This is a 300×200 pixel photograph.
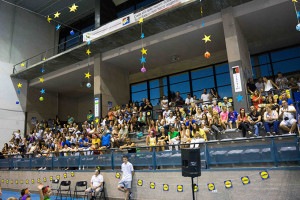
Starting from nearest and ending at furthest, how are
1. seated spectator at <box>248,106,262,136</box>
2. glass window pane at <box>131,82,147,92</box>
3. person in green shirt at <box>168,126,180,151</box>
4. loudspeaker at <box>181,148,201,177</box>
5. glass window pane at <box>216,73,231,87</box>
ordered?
loudspeaker at <box>181,148,201,177</box>
seated spectator at <box>248,106,262,136</box>
person in green shirt at <box>168,126,180,151</box>
glass window pane at <box>216,73,231,87</box>
glass window pane at <box>131,82,147,92</box>

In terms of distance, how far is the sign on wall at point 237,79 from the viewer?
10836 mm

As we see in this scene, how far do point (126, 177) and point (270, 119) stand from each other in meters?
5.23

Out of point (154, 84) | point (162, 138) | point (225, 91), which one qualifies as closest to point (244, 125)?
point (162, 138)

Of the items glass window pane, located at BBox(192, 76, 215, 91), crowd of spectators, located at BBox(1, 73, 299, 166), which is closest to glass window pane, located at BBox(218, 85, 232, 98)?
glass window pane, located at BBox(192, 76, 215, 91)

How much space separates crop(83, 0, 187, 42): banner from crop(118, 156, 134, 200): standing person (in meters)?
7.73

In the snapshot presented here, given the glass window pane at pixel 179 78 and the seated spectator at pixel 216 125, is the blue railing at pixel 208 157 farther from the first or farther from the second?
the glass window pane at pixel 179 78

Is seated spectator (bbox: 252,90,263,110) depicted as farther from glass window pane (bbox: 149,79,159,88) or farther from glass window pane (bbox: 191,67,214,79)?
glass window pane (bbox: 149,79,159,88)

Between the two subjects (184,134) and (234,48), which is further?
(234,48)

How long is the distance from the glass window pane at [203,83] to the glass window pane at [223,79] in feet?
1.49

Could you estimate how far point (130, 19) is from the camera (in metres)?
13.3

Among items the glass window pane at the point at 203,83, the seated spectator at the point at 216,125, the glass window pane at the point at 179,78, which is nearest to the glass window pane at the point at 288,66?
the glass window pane at the point at 203,83

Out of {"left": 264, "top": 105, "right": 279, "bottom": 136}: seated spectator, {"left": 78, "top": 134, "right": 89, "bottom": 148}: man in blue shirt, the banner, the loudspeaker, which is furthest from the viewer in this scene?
{"left": 78, "top": 134, "right": 89, "bottom": 148}: man in blue shirt

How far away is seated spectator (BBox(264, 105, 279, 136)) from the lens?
Answer: 761 cm

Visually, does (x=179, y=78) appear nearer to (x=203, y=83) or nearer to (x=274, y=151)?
(x=203, y=83)
